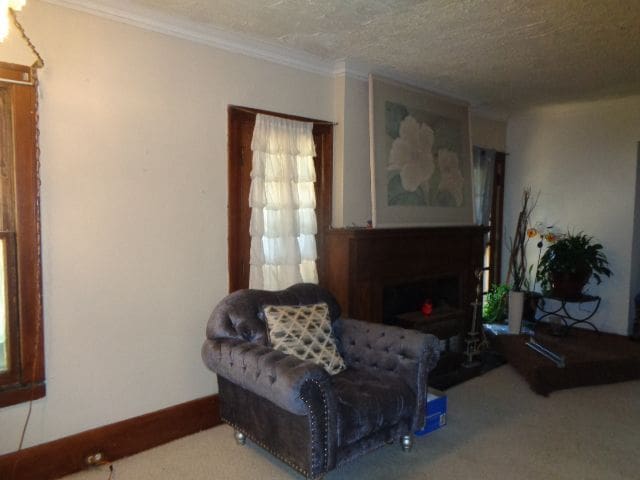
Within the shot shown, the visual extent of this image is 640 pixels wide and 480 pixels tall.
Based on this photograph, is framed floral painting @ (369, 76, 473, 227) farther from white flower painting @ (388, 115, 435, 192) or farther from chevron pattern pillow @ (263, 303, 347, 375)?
chevron pattern pillow @ (263, 303, 347, 375)

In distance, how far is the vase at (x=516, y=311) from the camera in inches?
179

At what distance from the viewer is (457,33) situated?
299 centimetres

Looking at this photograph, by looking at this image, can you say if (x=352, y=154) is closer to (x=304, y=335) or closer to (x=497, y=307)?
(x=304, y=335)

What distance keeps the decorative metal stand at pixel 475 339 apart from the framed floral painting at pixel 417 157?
703 millimetres

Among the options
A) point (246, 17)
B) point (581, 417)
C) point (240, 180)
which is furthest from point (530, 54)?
point (581, 417)

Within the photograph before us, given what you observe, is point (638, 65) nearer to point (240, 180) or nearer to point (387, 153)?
point (387, 153)

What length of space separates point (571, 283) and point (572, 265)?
19cm

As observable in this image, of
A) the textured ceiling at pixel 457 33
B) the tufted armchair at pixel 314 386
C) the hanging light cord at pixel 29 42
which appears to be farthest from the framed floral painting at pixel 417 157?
the hanging light cord at pixel 29 42

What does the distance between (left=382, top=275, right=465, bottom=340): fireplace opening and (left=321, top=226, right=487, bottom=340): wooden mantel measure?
97mm

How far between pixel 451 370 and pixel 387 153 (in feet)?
6.14

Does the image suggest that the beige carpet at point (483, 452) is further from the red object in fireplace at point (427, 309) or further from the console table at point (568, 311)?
the console table at point (568, 311)

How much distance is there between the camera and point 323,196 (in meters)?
3.68

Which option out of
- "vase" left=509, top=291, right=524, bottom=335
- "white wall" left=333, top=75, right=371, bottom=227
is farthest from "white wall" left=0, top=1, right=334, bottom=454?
"vase" left=509, top=291, right=524, bottom=335

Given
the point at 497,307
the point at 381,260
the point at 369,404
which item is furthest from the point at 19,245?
the point at 497,307
